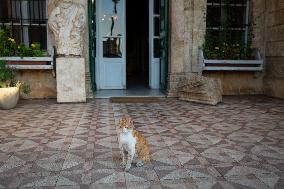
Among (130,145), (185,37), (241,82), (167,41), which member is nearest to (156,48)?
(167,41)

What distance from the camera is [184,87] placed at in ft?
24.4

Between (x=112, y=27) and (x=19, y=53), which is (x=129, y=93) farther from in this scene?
(x=19, y=53)

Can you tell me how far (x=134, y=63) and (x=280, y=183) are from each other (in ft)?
46.2

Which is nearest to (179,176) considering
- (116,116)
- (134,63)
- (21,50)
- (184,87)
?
(116,116)

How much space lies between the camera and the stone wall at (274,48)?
7.71 meters

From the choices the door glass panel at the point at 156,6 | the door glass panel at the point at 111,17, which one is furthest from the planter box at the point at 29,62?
the door glass panel at the point at 156,6

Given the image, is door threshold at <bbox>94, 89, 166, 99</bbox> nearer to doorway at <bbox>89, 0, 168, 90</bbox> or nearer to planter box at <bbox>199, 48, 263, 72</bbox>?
doorway at <bbox>89, 0, 168, 90</bbox>

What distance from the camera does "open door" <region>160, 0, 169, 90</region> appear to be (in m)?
7.92

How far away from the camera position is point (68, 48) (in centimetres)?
699

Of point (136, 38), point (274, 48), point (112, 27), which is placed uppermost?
point (136, 38)

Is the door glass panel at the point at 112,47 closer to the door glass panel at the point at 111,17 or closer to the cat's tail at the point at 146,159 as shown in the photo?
the door glass panel at the point at 111,17

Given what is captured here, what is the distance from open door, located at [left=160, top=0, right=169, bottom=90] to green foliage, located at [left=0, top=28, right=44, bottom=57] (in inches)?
118

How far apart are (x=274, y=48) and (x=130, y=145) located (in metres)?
6.13

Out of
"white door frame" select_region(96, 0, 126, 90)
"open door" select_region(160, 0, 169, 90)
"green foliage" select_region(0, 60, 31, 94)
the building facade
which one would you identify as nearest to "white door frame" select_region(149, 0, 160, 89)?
the building facade
